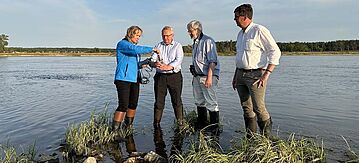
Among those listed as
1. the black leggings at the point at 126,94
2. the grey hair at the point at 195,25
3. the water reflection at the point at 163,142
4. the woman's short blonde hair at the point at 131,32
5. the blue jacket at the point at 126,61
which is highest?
the grey hair at the point at 195,25

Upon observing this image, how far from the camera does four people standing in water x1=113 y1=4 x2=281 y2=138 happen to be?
4.96 meters

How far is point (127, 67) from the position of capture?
5.98 metres

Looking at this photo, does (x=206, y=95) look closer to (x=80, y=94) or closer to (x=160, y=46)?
(x=160, y=46)

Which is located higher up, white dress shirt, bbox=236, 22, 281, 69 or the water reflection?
white dress shirt, bbox=236, 22, 281, 69

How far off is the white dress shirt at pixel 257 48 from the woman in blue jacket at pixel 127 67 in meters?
1.68

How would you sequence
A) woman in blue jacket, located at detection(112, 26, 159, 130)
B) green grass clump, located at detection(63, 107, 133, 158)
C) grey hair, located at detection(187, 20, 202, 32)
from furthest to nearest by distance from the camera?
1. grey hair, located at detection(187, 20, 202, 32)
2. woman in blue jacket, located at detection(112, 26, 159, 130)
3. green grass clump, located at detection(63, 107, 133, 158)

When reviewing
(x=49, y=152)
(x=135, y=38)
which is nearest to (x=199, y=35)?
(x=135, y=38)

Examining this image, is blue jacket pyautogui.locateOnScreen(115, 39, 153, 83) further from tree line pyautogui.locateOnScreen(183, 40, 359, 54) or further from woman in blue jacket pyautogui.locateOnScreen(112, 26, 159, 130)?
tree line pyautogui.locateOnScreen(183, 40, 359, 54)

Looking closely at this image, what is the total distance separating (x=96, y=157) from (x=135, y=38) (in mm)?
2142

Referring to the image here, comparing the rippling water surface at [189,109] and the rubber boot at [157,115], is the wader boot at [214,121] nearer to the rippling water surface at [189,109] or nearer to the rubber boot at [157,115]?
the rippling water surface at [189,109]

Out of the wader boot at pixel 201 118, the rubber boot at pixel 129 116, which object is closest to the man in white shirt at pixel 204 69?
the wader boot at pixel 201 118

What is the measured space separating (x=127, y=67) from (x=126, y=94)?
478 mm

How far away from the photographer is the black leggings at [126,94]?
600 centimetres

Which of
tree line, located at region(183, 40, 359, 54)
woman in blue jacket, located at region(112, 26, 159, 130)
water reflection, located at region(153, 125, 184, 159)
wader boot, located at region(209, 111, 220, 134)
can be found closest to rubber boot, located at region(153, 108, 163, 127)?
water reflection, located at region(153, 125, 184, 159)
